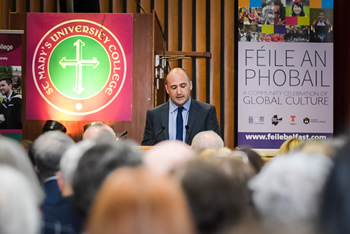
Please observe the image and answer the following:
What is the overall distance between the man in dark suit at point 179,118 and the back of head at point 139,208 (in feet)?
9.65

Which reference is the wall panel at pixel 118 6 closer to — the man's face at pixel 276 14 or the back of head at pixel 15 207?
the man's face at pixel 276 14

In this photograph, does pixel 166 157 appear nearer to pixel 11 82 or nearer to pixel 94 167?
pixel 94 167

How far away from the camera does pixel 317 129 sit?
23.0 ft

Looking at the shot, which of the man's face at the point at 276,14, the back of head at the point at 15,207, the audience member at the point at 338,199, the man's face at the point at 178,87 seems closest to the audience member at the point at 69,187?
the back of head at the point at 15,207

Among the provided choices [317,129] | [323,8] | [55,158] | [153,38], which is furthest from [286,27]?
[55,158]

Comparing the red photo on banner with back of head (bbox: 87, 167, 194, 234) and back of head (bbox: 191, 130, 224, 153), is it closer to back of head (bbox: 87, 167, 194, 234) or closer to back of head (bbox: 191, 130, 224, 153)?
back of head (bbox: 191, 130, 224, 153)

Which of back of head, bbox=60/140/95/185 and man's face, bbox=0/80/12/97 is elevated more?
man's face, bbox=0/80/12/97

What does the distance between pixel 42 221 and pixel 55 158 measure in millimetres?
570

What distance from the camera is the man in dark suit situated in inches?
163

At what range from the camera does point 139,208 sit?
3.36ft

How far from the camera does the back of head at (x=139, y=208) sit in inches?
40.4

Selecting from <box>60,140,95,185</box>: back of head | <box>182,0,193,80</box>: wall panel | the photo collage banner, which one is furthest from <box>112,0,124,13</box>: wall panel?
<box>60,140,95,185</box>: back of head

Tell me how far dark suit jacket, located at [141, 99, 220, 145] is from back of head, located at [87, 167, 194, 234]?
300 cm

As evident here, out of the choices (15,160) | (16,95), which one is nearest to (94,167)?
(15,160)
